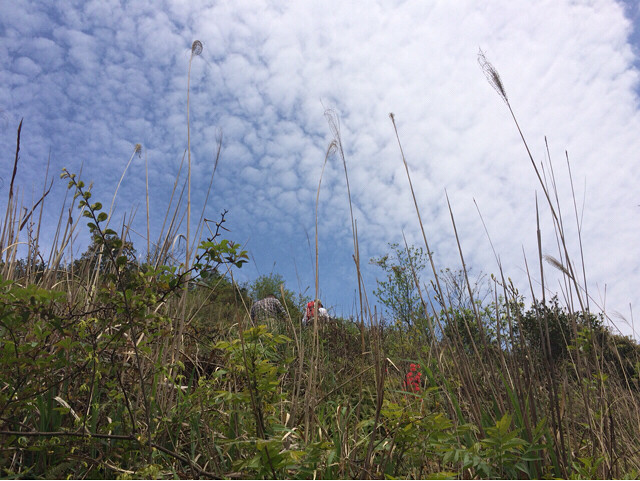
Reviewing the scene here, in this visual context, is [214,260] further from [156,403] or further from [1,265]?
[1,265]

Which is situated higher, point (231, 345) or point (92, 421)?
point (231, 345)

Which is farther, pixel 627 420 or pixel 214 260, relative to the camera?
pixel 627 420

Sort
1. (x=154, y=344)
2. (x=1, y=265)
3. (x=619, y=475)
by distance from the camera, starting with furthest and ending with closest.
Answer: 1. (x=1, y=265)
2. (x=154, y=344)
3. (x=619, y=475)

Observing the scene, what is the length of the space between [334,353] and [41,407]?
9.32ft

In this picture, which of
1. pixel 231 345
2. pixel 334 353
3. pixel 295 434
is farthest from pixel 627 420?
pixel 231 345

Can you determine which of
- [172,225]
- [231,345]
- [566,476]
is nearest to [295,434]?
[231,345]

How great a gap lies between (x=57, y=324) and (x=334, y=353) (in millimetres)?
3079

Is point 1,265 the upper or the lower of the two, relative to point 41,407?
upper

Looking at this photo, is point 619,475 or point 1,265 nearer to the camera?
point 619,475

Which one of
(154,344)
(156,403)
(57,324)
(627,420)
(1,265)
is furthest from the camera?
(627,420)

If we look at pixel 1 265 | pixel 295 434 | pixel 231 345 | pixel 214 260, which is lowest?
pixel 295 434

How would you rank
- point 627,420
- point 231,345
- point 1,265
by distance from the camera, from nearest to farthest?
point 231,345 < point 1,265 < point 627,420

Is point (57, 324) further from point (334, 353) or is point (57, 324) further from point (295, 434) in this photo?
point (334, 353)

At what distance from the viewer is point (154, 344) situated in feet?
7.32
